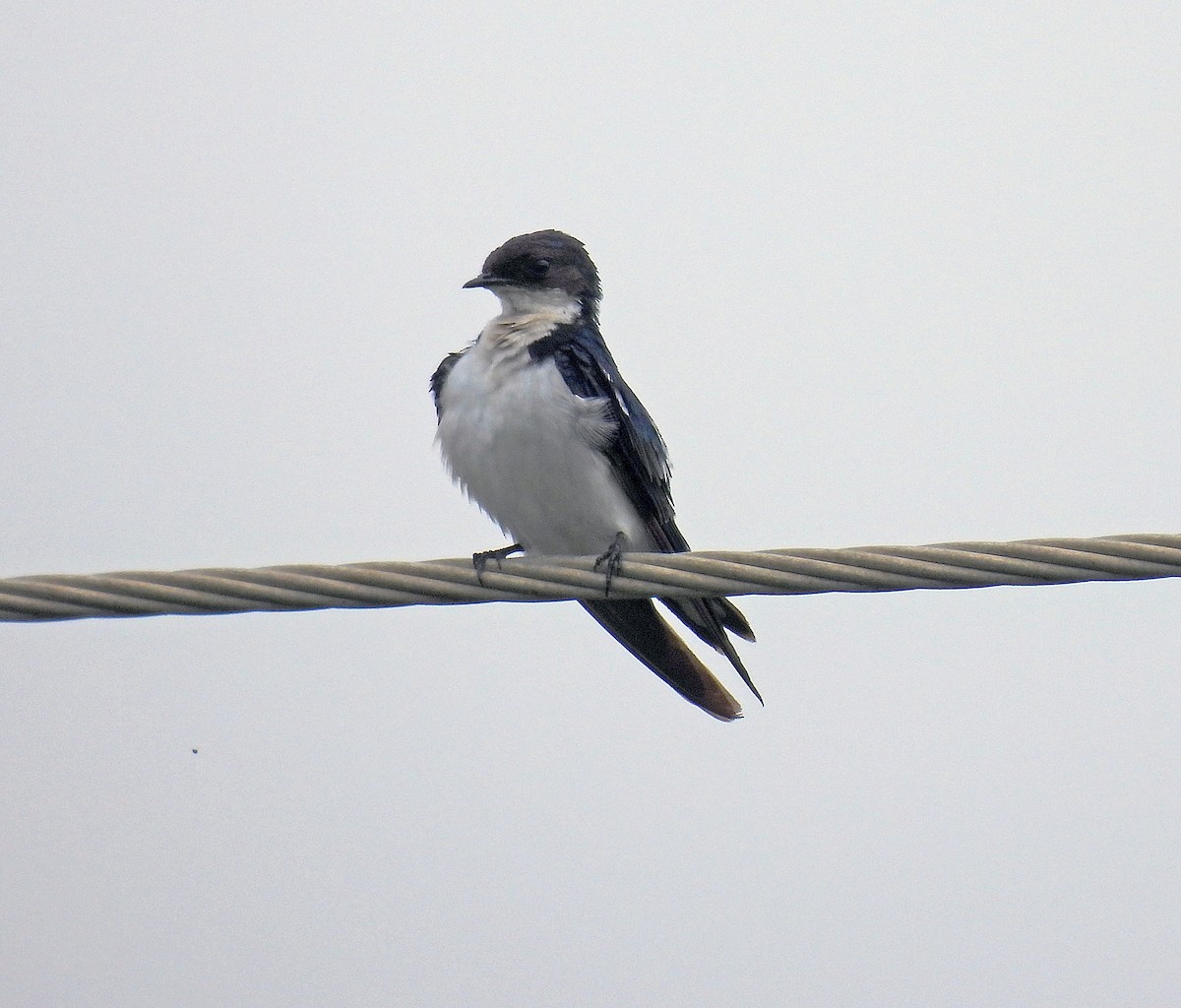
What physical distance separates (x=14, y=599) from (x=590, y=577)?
124 cm

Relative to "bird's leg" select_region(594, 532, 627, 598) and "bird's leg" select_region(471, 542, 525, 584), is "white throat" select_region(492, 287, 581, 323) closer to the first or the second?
"bird's leg" select_region(471, 542, 525, 584)

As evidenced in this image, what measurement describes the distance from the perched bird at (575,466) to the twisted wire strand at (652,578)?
1.18 meters

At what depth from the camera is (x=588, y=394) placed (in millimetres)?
4754

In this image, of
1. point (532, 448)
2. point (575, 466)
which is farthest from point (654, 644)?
point (532, 448)

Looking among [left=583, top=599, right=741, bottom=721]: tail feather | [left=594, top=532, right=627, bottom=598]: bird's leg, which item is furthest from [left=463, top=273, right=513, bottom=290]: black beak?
[left=594, top=532, right=627, bottom=598]: bird's leg

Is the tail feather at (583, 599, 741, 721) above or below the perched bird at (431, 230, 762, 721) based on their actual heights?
below

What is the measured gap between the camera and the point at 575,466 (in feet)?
15.3

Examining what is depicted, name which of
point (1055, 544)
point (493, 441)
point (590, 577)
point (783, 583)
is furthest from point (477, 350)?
point (1055, 544)

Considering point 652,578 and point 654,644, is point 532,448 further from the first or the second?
point 652,578

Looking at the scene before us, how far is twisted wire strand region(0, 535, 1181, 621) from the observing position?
10.2 ft

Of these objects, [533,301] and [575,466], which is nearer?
[575,466]

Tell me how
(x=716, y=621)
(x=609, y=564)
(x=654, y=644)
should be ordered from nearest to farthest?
1. (x=609, y=564)
2. (x=716, y=621)
3. (x=654, y=644)

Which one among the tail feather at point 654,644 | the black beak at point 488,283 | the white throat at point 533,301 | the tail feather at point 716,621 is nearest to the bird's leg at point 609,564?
the tail feather at point 716,621

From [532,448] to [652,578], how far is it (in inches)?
49.8
